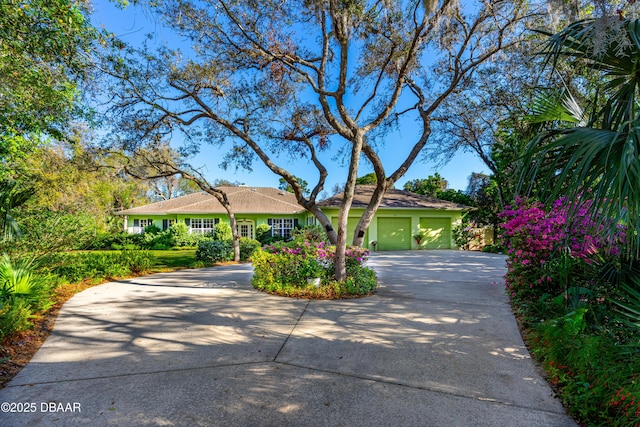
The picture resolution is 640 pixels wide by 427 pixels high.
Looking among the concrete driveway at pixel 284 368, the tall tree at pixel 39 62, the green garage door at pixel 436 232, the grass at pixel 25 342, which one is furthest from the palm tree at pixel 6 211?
the green garage door at pixel 436 232

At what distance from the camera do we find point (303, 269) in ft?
24.1

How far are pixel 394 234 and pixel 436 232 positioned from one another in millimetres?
2786

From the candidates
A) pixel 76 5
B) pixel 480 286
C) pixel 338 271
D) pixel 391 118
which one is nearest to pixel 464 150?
pixel 391 118

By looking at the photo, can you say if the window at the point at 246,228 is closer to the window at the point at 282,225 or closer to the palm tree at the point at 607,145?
the window at the point at 282,225

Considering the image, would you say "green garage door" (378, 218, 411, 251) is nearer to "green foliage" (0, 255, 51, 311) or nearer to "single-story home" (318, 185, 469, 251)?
"single-story home" (318, 185, 469, 251)

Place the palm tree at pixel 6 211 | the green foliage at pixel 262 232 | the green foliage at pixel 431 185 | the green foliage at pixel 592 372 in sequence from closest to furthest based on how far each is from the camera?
the green foliage at pixel 592 372 < the palm tree at pixel 6 211 < the green foliage at pixel 262 232 < the green foliage at pixel 431 185

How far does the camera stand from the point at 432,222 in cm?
1934

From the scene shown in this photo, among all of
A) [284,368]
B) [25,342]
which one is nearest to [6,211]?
[25,342]

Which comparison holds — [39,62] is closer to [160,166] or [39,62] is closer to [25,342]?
[25,342]

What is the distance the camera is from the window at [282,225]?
72.3 feet

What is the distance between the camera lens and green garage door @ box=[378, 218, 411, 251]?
18875 millimetres

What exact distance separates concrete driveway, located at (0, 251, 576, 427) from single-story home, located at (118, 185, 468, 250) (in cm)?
1277

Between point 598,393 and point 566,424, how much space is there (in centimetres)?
39

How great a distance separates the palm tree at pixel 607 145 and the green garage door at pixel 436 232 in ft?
52.2
